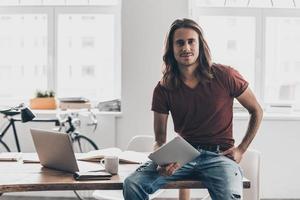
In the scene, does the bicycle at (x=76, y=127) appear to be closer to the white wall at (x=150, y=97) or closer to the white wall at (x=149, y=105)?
the white wall at (x=149, y=105)

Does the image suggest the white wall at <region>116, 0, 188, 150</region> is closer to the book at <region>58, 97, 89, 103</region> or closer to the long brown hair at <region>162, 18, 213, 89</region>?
the book at <region>58, 97, 89, 103</region>

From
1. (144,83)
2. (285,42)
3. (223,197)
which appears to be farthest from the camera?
(285,42)

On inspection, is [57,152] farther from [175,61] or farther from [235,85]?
[235,85]

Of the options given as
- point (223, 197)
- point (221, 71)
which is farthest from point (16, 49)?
point (223, 197)

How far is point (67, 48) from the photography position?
4953mm

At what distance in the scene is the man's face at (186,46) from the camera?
2484 millimetres

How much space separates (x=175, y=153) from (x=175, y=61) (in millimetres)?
664

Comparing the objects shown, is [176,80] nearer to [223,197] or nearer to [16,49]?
[223,197]

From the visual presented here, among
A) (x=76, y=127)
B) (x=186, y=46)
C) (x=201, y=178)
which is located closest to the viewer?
(x=201, y=178)

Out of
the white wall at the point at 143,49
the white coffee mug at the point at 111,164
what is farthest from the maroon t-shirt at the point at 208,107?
the white wall at the point at 143,49

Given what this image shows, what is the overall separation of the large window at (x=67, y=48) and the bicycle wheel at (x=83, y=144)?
0.61 m

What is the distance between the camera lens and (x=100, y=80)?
16.3 ft

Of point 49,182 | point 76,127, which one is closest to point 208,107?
point 49,182

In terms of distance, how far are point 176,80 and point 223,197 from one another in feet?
2.29
